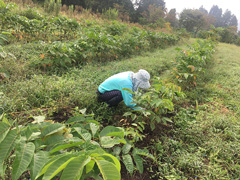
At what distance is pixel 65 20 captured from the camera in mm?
5957

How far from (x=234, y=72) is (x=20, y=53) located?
6783mm

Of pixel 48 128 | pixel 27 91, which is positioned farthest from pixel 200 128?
pixel 27 91

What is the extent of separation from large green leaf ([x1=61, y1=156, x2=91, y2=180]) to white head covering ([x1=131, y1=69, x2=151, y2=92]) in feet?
6.42

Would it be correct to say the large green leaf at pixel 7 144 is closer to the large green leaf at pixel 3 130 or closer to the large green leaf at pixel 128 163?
the large green leaf at pixel 3 130

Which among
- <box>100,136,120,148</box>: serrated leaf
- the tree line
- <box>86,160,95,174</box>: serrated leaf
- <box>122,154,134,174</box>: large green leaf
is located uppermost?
the tree line

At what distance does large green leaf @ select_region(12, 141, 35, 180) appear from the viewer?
2.32ft

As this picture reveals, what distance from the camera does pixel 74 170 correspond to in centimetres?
63

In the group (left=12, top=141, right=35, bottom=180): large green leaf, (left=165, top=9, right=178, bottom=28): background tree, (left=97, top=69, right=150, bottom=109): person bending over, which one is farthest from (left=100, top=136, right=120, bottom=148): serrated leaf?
(left=165, top=9, right=178, bottom=28): background tree

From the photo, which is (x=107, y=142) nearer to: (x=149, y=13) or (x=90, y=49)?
(x=90, y=49)

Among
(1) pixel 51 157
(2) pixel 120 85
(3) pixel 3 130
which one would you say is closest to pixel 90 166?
(1) pixel 51 157

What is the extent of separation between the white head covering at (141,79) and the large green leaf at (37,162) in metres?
1.93

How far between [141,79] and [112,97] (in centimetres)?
60

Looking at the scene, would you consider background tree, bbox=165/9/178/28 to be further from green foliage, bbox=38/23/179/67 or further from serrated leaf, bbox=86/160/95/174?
serrated leaf, bbox=86/160/95/174

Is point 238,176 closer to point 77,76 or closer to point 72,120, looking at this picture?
point 72,120
